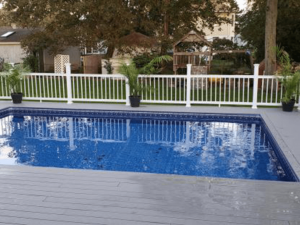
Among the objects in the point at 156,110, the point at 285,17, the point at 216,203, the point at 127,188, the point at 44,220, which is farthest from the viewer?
the point at 285,17

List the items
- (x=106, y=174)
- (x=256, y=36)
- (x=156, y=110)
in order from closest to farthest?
1. (x=106, y=174)
2. (x=156, y=110)
3. (x=256, y=36)

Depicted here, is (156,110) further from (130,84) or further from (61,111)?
(61,111)

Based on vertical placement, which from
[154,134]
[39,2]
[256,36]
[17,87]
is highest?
[39,2]

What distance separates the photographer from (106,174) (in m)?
4.66

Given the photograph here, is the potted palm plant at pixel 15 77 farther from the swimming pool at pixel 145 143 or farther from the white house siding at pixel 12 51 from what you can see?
the white house siding at pixel 12 51

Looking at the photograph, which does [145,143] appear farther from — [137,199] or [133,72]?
[137,199]

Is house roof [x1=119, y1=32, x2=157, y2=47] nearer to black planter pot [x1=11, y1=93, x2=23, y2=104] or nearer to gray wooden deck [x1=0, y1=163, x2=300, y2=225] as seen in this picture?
black planter pot [x1=11, y1=93, x2=23, y2=104]

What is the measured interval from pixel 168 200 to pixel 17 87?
26.2 ft

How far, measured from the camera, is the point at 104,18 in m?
15.9

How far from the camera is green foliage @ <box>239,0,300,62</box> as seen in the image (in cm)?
1493

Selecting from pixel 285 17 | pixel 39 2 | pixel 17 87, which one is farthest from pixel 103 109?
pixel 285 17

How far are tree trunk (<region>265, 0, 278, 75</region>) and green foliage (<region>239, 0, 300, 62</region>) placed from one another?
7.61 ft

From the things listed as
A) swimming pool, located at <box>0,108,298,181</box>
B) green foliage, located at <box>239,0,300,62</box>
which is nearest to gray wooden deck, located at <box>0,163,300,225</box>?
swimming pool, located at <box>0,108,298,181</box>

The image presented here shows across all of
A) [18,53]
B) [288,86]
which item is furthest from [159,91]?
[18,53]
